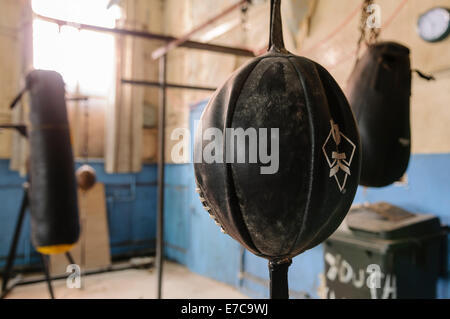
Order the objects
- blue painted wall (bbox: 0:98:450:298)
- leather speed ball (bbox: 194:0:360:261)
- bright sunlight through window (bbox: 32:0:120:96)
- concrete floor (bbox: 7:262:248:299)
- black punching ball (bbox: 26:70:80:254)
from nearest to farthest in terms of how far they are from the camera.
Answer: leather speed ball (bbox: 194:0:360:261) → blue painted wall (bbox: 0:98:450:298) → black punching ball (bbox: 26:70:80:254) → concrete floor (bbox: 7:262:248:299) → bright sunlight through window (bbox: 32:0:120:96)

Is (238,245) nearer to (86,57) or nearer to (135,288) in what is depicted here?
(135,288)

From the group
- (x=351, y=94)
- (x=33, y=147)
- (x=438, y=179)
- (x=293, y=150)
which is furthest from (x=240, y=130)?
(x=33, y=147)

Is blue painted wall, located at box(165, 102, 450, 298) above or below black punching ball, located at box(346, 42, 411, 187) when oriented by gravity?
below

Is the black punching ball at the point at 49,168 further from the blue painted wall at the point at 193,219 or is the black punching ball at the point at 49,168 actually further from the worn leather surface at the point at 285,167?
the worn leather surface at the point at 285,167

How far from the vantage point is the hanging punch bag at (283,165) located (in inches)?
28.2

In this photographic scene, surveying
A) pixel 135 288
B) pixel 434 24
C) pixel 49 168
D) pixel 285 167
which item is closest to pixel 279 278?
pixel 285 167

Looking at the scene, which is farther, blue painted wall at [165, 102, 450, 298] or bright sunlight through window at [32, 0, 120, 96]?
bright sunlight through window at [32, 0, 120, 96]

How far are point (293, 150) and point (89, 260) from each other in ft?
16.5

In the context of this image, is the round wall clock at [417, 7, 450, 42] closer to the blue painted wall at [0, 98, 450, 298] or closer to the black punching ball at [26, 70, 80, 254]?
the blue painted wall at [0, 98, 450, 298]

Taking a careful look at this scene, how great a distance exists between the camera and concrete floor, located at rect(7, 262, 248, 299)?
4.00m

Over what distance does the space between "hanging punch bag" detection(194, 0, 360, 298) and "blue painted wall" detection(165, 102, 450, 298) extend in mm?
1718

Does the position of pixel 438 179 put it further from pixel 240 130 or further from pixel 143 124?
pixel 143 124

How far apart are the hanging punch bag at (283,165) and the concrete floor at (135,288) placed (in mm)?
3394


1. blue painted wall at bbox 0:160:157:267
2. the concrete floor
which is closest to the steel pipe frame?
the concrete floor
